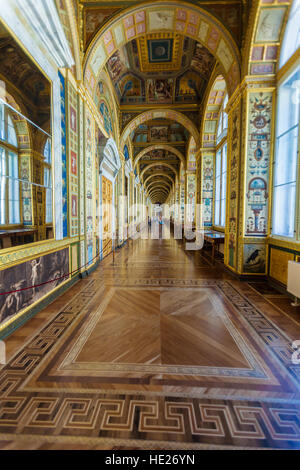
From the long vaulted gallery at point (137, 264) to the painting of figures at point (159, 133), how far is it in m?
6.40

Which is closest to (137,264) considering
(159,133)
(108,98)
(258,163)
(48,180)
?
(48,180)

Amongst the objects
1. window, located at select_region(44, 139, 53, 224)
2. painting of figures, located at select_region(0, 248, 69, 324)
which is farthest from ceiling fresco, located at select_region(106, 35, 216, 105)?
painting of figures, located at select_region(0, 248, 69, 324)

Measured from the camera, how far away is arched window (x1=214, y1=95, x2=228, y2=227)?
8.79 m

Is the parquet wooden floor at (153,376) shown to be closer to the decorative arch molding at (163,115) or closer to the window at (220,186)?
the window at (220,186)

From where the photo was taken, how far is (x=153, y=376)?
221 centimetres

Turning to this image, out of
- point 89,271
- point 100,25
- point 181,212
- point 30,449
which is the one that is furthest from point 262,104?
point 181,212

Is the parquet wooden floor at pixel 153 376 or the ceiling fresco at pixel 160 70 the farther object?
the ceiling fresco at pixel 160 70

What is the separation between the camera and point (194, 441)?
1.59 m

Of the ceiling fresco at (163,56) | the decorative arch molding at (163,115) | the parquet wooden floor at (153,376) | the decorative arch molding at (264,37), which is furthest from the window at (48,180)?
the decorative arch molding at (163,115)

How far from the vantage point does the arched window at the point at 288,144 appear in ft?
14.5

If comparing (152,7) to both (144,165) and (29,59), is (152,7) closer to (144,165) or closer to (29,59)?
(29,59)

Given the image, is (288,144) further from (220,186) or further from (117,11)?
(117,11)

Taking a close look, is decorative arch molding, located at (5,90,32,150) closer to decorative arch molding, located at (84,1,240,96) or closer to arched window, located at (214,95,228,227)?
decorative arch molding, located at (84,1,240,96)

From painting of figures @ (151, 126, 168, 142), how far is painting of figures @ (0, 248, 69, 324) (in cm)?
1275
